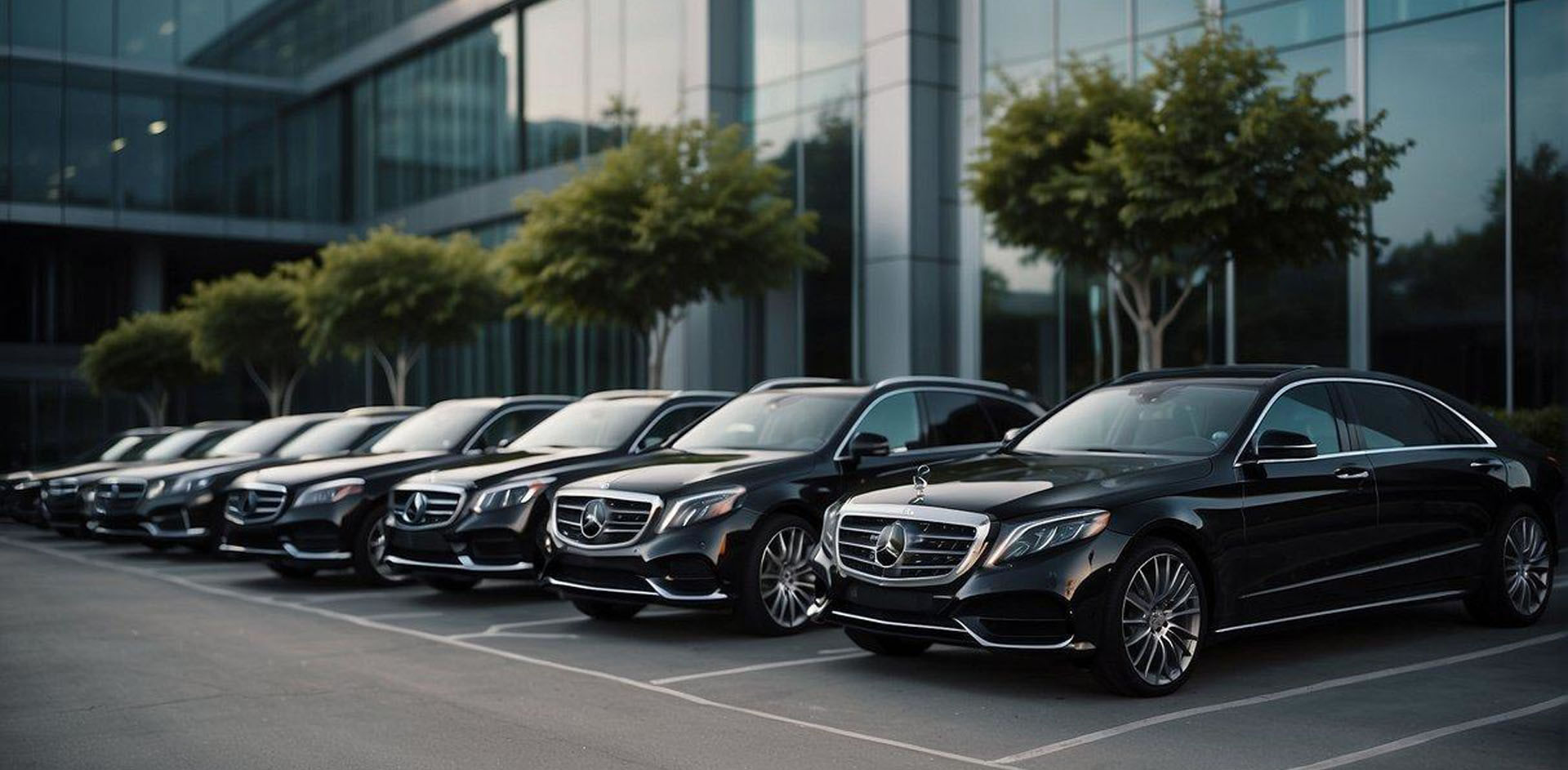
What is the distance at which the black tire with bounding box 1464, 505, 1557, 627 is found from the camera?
962cm

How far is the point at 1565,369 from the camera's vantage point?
17.8 meters

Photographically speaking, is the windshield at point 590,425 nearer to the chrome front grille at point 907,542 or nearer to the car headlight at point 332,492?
the car headlight at point 332,492

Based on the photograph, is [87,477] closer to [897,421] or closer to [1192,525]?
[897,421]

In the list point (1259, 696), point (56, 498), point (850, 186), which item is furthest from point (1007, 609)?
point (850, 186)

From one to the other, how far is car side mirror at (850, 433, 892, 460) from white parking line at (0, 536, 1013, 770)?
2604 millimetres

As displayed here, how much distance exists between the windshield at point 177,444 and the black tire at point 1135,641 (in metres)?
16.4

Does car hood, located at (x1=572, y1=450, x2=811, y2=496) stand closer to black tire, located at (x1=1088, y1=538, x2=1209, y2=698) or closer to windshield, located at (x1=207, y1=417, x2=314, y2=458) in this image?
black tire, located at (x1=1088, y1=538, x2=1209, y2=698)

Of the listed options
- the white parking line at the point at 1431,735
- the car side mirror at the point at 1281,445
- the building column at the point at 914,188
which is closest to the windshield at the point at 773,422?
the car side mirror at the point at 1281,445

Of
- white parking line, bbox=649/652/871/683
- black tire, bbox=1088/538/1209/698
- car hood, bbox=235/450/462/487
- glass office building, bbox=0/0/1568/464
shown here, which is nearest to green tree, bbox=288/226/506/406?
glass office building, bbox=0/0/1568/464

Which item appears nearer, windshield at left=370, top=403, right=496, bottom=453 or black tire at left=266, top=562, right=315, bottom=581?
black tire at left=266, top=562, right=315, bottom=581

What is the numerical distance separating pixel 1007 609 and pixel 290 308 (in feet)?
88.8

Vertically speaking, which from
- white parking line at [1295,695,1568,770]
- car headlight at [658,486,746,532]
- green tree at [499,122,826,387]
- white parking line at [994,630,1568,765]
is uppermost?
green tree at [499,122,826,387]

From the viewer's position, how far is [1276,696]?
777 cm

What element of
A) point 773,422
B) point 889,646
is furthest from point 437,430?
point 889,646
